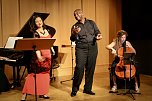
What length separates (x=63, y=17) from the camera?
25.3ft

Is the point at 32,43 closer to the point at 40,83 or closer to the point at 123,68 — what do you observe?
the point at 40,83

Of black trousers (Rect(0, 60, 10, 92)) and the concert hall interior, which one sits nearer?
black trousers (Rect(0, 60, 10, 92))

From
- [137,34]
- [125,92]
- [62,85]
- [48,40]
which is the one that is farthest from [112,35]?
[48,40]

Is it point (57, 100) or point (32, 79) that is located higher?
point (32, 79)

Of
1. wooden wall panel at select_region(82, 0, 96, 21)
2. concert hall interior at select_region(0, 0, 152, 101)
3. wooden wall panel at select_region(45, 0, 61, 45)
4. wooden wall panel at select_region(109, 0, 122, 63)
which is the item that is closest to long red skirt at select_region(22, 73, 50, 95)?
concert hall interior at select_region(0, 0, 152, 101)

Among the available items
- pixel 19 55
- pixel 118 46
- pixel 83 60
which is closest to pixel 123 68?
pixel 118 46

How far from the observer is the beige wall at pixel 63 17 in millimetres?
6984

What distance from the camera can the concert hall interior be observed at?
6.03 metres

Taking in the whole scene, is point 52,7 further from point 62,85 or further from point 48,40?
point 48,40

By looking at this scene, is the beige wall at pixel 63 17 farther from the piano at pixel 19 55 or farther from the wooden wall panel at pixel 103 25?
the piano at pixel 19 55

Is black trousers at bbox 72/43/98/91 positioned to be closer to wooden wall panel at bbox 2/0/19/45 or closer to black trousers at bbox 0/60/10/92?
black trousers at bbox 0/60/10/92

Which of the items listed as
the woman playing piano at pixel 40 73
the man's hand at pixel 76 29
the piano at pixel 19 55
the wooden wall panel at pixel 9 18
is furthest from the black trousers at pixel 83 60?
the wooden wall panel at pixel 9 18

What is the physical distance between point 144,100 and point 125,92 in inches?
24.2

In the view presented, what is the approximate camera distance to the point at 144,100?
473 cm
